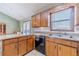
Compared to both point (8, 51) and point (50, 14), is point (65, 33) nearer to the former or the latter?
point (50, 14)

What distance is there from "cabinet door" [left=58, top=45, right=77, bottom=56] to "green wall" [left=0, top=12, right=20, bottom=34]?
27.6 inches

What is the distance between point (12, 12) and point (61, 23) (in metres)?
0.78

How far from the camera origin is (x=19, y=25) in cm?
148

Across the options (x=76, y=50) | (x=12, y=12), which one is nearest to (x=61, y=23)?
(x=76, y=50)

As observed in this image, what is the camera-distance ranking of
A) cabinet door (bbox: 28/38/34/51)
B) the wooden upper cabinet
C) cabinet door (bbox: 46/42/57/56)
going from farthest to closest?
cabinet door (bbox: 28/38/34/51)
cabinet door (bbox: 46/42/57/56)
the wooden upper cabinet

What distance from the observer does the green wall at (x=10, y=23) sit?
55.2 inches

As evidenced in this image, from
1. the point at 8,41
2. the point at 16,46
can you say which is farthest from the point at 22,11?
the point at 16,46

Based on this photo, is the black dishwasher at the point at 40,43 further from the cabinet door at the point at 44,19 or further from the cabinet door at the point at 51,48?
the cabinet door at the point at 44,19

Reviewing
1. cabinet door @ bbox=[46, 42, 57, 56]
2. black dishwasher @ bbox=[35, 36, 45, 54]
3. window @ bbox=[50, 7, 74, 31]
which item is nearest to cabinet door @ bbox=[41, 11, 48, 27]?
window @ bbox=[50, 7, 74, 31]

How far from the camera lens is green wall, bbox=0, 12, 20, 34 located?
1401mm

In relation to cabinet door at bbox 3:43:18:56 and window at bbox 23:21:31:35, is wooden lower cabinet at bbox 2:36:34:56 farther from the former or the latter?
window at bbox 23:21:31:35

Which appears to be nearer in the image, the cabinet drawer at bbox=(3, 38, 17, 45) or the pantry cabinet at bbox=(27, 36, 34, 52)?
the cabinet drawer at bbox=(3, 38, 17, 45)

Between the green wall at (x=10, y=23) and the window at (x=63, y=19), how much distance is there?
2.00 ft

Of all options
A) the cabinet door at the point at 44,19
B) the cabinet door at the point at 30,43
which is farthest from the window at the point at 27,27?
the cabinet door at the point at 44,19
